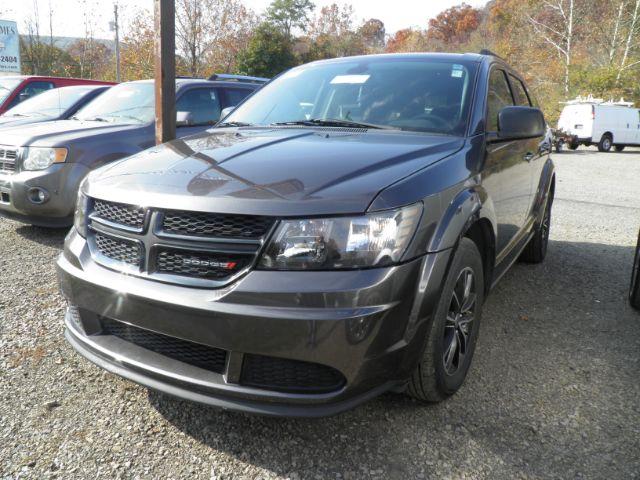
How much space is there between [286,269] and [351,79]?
182cm

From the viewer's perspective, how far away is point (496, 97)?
10.3 ft

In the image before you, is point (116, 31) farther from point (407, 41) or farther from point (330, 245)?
point (407, 41)

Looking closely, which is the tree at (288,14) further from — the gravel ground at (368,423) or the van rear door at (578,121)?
the gravel ground at (368,423)

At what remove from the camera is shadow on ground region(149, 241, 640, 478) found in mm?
2012

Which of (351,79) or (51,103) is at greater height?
(351,79)

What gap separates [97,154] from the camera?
16.1 ft

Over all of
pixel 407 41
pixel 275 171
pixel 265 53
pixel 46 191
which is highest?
pixel 407 41

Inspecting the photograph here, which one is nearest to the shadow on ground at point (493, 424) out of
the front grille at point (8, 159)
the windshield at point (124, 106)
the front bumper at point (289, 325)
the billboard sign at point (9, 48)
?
the front bumper at point (289, 325)

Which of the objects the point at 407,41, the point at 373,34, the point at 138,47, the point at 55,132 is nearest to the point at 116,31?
the point at 138,47

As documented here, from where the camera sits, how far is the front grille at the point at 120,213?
1.97 meters

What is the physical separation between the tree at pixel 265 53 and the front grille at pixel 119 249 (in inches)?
1114

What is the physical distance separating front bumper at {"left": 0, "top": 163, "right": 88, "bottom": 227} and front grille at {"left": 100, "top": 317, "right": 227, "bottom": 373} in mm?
3071

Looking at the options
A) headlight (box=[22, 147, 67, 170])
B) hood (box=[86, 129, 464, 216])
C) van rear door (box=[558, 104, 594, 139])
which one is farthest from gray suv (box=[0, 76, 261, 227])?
van rear door (box=[558, 104, 594, 139])

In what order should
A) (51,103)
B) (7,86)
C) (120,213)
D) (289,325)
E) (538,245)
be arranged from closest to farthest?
(289,325) → (120,213) → (538,245) → (51,103) → (7,86)
